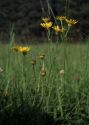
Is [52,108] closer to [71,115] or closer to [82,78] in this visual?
[71,115]

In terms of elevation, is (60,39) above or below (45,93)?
above

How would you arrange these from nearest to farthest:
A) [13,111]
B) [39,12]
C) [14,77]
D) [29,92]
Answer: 1. [13,111]
2. [29,92]
3. [14,77]
4. [39,12]

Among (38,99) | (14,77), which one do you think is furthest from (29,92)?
(14,77)

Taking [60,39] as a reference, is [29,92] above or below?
below

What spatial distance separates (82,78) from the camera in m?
3.46

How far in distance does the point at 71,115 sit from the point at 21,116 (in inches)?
13.1

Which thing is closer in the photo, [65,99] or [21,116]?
[21,116]

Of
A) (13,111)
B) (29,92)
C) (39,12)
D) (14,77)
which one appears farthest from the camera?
(39,12)

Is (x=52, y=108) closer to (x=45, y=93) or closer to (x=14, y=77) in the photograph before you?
(x=45, y=93)

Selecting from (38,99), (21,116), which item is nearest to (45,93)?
(38,99)

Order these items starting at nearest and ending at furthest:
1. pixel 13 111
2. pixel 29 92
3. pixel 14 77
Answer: pixel 13 111 < pixel 29 92 < pixel 14 77

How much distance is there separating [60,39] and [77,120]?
2.32 ft

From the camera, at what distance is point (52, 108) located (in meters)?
3.00

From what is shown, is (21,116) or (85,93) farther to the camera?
(85,93)
